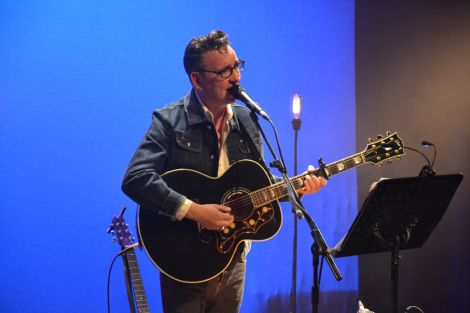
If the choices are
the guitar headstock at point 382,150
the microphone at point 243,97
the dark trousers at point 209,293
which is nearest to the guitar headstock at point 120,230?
the dark trousers at point 209,293

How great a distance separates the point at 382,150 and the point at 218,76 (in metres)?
0.98

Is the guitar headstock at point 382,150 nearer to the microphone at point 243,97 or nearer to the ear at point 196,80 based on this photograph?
the microphone at point 243,97

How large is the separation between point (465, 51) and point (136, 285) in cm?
325

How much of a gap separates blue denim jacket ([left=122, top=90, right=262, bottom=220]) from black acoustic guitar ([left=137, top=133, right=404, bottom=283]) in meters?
0.06

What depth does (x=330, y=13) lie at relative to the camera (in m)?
3.89

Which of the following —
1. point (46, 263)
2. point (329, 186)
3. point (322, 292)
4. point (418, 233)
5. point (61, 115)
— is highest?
point (61, 115)

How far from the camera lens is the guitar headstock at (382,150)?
2549 millimetres

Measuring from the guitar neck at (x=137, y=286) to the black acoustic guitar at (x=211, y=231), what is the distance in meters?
0.74

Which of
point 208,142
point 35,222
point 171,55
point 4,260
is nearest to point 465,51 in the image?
point 171,55

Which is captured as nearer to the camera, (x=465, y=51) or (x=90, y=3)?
(x=90, y=3)

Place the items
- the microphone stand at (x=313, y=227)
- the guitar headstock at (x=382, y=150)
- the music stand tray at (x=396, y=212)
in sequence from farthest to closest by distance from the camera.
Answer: the guitar headstock at (x=382, y=150) < the music stand tray at (x=396, y=212) < the microphone stand at (x=313, y=227)

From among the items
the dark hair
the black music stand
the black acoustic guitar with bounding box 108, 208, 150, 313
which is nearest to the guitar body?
the black music stand

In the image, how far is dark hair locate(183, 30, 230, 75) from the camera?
7.39 ft

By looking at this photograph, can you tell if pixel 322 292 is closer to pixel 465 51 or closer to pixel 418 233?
pixel 418 233
